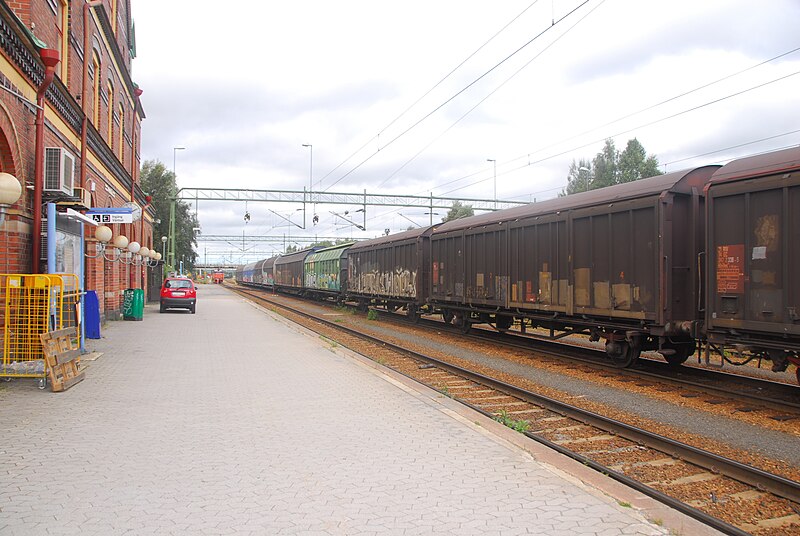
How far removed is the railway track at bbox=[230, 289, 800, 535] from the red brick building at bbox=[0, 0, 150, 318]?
23.5 ft

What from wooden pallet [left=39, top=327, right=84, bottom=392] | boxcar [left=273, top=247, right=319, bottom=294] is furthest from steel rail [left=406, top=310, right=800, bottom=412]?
boxcar [left=273, top=247, right=319, bottom=294]

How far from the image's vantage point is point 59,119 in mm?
11125

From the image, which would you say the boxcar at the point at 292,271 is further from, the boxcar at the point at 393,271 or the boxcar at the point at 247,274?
the boxcar at the point at 247,274

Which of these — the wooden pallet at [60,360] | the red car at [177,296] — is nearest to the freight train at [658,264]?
the wooden pallet at [60,360]

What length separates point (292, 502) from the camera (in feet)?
13.1

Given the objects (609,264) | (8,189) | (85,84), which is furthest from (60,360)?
(609,264)

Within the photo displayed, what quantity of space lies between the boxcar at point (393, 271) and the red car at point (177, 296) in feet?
22.9

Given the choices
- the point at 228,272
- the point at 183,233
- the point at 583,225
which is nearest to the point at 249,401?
the point at 583,225

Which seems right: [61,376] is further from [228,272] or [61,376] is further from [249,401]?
[228,272]

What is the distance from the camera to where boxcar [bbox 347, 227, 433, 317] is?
18.3 meters

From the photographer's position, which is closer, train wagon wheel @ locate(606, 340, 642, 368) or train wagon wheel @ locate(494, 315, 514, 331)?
train wagon wheel @ locate(606, 340, 642, 368)

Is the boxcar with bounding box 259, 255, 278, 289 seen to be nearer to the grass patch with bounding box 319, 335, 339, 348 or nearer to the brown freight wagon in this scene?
the grass patch with bounding box 319, 335, 339, 348

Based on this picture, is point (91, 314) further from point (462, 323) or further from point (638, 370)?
point (638, 370)

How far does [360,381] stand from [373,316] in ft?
46.0
